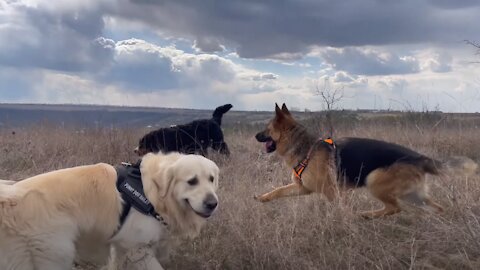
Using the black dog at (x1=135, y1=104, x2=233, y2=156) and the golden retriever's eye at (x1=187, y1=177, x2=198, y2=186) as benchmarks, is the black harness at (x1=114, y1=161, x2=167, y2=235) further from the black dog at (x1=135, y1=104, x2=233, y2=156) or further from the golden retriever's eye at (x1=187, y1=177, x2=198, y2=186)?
the black dog at (x1=135, y1=104, x2=233, y2=156)

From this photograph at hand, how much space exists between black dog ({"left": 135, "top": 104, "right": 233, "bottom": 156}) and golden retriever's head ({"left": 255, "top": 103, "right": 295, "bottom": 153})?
275 cm

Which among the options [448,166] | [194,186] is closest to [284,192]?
[448,166]

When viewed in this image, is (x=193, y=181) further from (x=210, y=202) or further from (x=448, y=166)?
(x=448, y=166)

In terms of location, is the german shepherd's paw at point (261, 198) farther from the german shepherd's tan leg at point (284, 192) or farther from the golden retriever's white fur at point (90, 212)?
the golden retriever's white fur at point (90, 212)

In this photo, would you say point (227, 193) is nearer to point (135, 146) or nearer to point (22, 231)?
point (22, 231)

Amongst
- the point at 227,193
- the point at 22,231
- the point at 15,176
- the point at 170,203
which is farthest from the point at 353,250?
the point at 15,176

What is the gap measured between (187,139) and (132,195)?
7.20 meters

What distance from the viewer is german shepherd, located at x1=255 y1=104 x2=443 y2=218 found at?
613cm

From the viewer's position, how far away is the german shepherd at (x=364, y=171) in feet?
20.1

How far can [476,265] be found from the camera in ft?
13.1

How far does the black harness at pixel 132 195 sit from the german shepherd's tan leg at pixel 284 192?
2583 mm

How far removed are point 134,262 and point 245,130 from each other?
483 inches

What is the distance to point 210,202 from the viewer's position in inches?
154

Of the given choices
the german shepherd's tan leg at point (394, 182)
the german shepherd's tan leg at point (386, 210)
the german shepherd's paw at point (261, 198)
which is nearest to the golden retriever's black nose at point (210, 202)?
the german shepherd's tan leg at point (386, 210)
